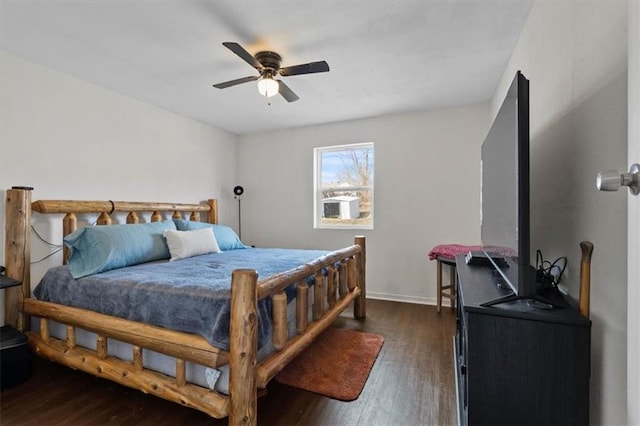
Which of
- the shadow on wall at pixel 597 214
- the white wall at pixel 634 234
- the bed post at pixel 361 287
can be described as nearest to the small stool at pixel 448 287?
the bed post at pixel 361 287

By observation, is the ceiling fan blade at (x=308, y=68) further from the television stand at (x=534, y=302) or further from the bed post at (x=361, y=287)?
the bed post at (x=361, y=287)

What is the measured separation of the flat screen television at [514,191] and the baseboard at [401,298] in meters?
2.18

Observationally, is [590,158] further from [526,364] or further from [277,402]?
[277,402]

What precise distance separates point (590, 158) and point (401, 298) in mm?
2930

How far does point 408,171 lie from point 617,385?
301cm

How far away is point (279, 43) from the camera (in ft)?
6.98

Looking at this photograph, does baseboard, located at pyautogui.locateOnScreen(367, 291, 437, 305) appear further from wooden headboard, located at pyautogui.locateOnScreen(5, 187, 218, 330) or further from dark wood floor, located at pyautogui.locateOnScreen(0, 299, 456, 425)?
wooden headboard, located at pyautogui.locateOnScreen(5, 187, 218, 330)

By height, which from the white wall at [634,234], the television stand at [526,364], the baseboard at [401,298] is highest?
the white wall at [634,234]

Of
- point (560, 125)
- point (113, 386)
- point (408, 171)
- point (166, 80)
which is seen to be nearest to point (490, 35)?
point (560, 125)

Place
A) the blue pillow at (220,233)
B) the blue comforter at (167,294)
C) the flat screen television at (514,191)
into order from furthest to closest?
the blue pillow at (220,233) → the blue comforter at (167,294) → the flat screen television at (514,191)

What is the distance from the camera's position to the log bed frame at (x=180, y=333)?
1449mm

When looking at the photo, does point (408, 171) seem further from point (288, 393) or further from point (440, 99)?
point (288, 393)

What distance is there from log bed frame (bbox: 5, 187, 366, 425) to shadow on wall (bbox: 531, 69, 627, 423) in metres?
1.35

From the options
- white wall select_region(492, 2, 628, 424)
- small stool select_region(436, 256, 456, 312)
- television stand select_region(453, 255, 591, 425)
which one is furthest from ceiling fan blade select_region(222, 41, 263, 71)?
small stool select_region(436, 256, 456, 312)
